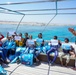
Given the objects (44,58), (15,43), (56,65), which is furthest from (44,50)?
(15,43)

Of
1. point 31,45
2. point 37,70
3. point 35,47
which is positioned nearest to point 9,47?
point 31,45

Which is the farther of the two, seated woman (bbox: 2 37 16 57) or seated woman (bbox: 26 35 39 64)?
seated woman (bbox: 2 37 16 57)

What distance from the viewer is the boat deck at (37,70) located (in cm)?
500

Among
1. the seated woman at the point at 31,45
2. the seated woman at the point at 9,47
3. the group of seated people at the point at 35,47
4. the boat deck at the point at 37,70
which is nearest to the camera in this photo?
Result: the boat deck at the point at 37,70

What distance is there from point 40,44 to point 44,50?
0.40 metres

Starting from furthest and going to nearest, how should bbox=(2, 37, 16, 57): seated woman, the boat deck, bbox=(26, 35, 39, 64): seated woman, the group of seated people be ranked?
bbox=(2, 37, 16, 57): seated woman → bbox=(26, 35, 39, 64): seated woman → the group of seated people → the boat deck

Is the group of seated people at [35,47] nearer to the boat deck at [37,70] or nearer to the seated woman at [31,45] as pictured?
the seated woman at [31,45]

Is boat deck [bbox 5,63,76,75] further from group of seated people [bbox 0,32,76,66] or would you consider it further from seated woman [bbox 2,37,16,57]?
seated woman [bbox 2,37,16,57]

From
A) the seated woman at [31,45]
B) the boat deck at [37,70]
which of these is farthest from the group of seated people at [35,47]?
the boat deck at [37,70]

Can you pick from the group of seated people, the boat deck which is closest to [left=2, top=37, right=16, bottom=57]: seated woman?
the group of seated people

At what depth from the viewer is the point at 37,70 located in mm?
5262

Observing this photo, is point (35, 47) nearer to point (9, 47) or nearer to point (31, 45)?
point (31, 45)

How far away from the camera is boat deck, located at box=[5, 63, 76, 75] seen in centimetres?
500

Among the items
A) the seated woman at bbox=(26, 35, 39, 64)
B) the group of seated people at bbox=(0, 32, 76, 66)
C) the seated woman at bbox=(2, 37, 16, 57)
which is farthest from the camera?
the seated woman at bbox=(2, 37, 16, 57)
